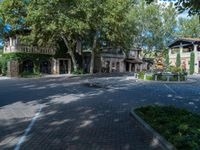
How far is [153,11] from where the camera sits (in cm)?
5662

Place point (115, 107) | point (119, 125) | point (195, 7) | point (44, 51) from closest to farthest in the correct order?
point (195, 7), point (119, 125), point (115, 107), point (44, 51)

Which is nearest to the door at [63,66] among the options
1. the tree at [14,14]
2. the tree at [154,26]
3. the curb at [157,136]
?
the tree at [14,14]

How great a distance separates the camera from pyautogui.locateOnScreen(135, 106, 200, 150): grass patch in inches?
232

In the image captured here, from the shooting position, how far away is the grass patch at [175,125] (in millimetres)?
5883

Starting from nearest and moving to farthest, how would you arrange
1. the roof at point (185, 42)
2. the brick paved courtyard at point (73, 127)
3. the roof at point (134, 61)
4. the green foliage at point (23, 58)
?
1. the brick paved courtyard at point (73, 127)
2. the green foliage at point (23, 58)
3. the roof at point (185, 42)
4. the roof at point (134, 61)

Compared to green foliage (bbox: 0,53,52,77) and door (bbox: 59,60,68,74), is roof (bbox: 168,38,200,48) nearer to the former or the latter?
door (bbox: 59,60,68,74)

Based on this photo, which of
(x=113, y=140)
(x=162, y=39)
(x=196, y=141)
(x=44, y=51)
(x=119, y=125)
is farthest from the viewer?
(x=162, y=39)

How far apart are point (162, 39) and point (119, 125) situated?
5703cm

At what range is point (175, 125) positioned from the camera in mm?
7258

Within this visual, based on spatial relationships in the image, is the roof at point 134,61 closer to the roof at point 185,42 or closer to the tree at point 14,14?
the roof at point 185,42

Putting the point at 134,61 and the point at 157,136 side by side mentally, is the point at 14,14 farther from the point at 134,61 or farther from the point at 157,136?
the point at 157,136

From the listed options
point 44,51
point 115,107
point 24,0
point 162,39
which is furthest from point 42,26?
point 162,39

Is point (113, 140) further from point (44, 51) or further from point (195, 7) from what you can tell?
point (44, 51)

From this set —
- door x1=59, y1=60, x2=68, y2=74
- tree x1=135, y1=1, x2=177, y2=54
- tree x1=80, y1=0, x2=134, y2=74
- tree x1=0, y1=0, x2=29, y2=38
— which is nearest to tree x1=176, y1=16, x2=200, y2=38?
tree x1=135, y1=1, x2=177, y2=54
